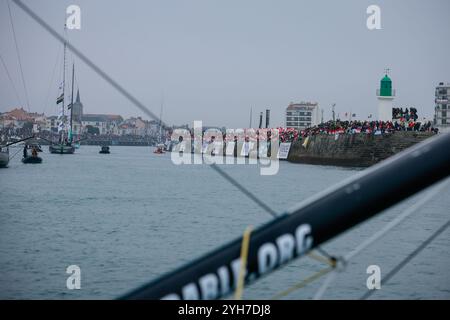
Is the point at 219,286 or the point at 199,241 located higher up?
the point at 219,286

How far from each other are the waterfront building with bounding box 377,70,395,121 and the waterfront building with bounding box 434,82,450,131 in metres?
72.0

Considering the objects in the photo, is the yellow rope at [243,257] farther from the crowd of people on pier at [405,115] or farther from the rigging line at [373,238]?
the crowd of people on pier at [405,115]

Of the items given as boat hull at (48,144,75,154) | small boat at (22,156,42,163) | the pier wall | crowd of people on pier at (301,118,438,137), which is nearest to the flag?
boat hull at (48,144,75,154)

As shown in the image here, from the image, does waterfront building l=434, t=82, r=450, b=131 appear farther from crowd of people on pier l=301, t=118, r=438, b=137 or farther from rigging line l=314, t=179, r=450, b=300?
rigging line l=314, t=179, r=450, b=300

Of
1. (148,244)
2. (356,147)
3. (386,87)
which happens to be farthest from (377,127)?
(148,244)

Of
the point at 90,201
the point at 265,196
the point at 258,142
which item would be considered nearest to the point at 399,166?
the point at 90,201

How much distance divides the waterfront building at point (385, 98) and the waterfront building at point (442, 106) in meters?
72.0

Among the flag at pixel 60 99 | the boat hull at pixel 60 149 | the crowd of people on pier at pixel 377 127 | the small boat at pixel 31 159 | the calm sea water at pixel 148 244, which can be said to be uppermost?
the flag at pixel 60 99

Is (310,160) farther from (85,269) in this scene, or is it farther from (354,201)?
(354,201)

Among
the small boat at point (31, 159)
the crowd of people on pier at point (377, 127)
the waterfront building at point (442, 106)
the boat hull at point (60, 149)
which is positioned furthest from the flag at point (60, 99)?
the waterfront building at point (442, 106)

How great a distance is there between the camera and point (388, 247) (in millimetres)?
19906

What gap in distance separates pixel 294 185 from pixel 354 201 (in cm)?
Result: 4781

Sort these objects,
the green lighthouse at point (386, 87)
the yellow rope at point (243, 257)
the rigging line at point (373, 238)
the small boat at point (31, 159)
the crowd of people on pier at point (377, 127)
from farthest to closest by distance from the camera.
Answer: the green lighthouse at point (386, 87) < the small boat at point (31, 159) < the crowd of people on pier at point (377, 127) < the rigging line at point (373, 238) < the yellow rope at point (243, 257)

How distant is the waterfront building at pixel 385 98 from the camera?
81000 millimetres
